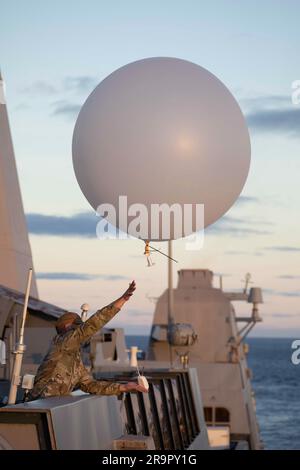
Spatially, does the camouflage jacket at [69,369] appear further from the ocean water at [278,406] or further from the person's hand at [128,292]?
the ocean water at [278,406]

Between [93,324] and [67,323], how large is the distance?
1.41 ft

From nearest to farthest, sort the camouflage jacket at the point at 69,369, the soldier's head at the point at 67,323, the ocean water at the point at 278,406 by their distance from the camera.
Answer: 1. the camouflage jacket at the point at 69,369
2. the soldier's head at the point at 67,323
3. the ocean water at the point at 278,406

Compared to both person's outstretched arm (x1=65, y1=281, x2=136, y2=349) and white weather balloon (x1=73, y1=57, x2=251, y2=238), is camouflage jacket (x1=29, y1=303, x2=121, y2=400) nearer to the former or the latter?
person's outstretched arm (x1=65, y1=281, x2=136, y2=349)

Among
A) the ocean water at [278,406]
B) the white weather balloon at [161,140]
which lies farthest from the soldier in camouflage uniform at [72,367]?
the ocean water at [278,406]

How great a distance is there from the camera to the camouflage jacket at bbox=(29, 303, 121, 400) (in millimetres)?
8055

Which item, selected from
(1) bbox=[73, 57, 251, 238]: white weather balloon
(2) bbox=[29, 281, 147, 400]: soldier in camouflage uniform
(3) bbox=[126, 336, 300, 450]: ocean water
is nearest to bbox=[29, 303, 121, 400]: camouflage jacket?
(2) bbox=[29, 281, 147, 400]: soldier in camouflage uniform

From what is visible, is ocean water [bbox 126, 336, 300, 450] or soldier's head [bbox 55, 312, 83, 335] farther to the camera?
ocean water [bbox 126, 336, 300, 450]

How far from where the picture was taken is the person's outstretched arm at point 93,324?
8055 millimetres

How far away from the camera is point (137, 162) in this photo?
31.0 ft

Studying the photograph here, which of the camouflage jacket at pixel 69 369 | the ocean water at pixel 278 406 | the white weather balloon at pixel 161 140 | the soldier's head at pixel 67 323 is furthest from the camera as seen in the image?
the ocean water at pixel 278 406

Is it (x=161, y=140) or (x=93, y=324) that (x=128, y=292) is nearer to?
(x=93, y=324)

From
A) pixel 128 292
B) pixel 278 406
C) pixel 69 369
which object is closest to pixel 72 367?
pixel 69 369

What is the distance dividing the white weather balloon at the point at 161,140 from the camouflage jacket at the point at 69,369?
186 centimetres
